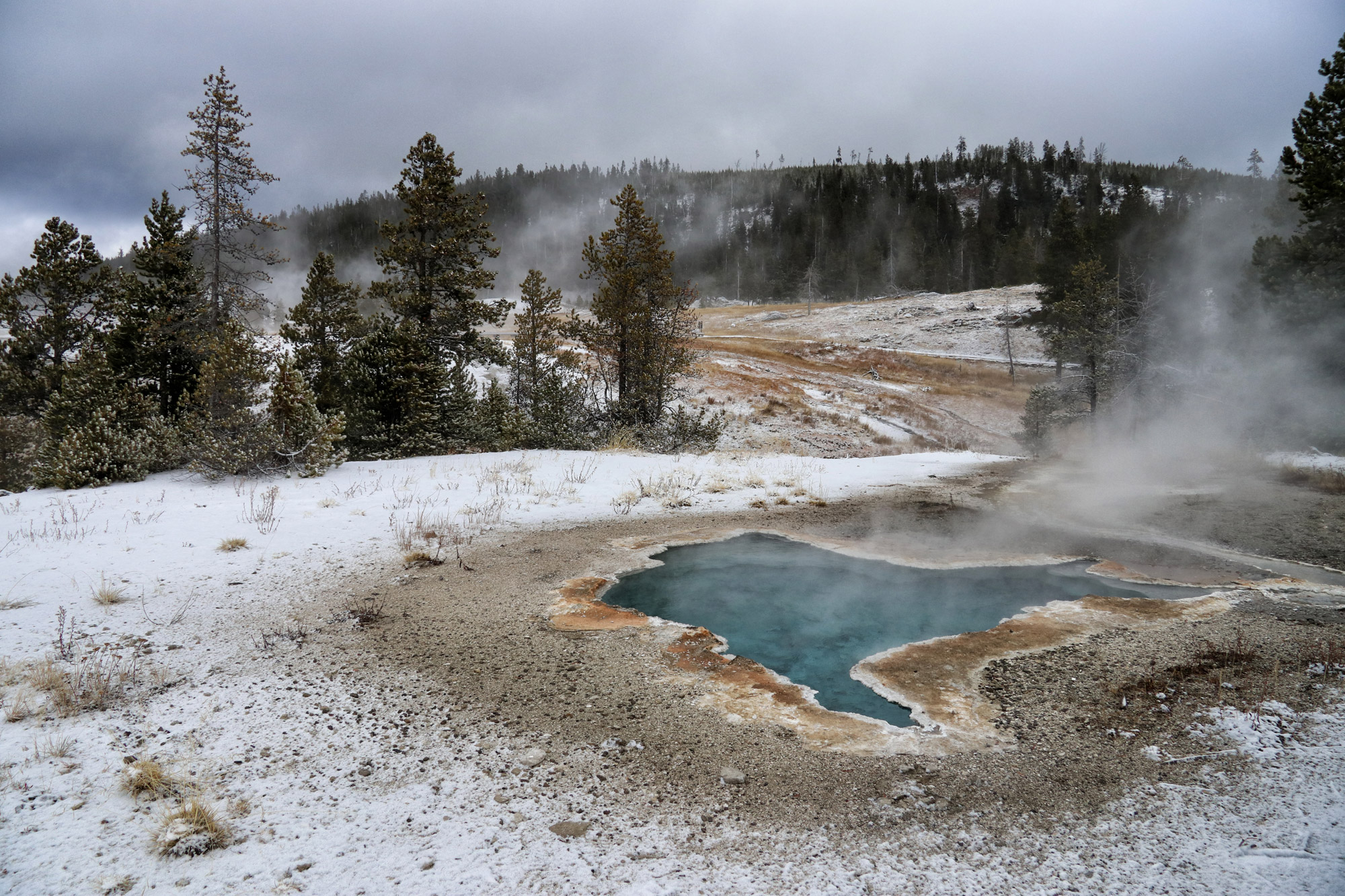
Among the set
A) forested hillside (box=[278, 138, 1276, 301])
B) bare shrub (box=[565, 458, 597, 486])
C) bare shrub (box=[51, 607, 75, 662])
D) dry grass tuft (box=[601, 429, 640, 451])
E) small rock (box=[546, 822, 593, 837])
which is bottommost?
small rock (box=[546, 822, 593, 837])

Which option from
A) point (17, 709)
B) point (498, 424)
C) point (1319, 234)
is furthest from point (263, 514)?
point (1319, 234)

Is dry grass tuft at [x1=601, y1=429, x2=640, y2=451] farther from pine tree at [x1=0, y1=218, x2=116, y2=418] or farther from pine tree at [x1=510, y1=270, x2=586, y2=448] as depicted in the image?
pine tree at [x1=0, y1=218, x2=116, y2=418]

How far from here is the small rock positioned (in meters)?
2.76

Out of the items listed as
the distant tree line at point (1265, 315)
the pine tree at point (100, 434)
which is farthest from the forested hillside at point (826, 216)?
the pine tree at point (100, 434)

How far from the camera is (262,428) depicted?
11.0 m

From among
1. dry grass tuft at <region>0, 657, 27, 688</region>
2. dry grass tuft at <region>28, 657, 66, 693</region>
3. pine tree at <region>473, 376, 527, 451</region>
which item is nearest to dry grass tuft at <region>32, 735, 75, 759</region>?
dry grass tuft at <region>28, 657, 66, 693</region>

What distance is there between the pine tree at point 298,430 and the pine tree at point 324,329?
371cm

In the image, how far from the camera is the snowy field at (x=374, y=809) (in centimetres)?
249

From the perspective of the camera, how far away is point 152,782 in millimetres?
2869

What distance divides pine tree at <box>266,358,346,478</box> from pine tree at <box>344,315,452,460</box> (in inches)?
121

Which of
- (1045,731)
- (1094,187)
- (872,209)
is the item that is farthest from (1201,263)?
(1094,187)

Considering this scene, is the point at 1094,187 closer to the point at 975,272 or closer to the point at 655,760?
the point at 975,272

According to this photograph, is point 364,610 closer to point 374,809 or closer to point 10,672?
point 10,672

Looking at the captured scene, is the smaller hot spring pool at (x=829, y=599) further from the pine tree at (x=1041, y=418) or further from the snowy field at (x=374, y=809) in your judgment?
the pine tree at (x=1041, y=418)
